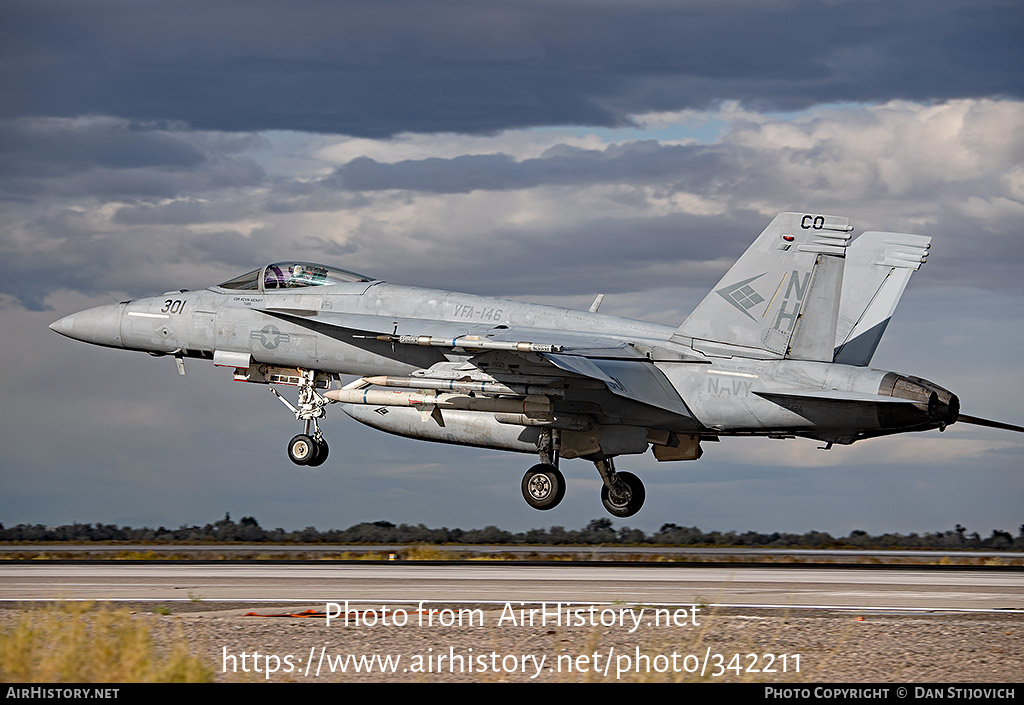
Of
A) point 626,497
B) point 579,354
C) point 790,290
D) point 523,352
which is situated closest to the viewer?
point 523,352

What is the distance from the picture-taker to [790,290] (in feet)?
66.2

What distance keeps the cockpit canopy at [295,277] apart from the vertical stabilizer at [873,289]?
9891 millimetres

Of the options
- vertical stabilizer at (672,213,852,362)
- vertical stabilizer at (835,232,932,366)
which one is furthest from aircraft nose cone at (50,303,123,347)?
vertical stabilizer at (835,232,932,366)

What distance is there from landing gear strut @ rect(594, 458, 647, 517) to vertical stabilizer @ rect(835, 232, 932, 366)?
16.4ft

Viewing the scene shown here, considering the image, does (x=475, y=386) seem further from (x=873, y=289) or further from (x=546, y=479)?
(x=873, y=289)

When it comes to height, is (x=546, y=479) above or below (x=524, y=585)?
above

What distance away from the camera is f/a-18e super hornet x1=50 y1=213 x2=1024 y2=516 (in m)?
19.9

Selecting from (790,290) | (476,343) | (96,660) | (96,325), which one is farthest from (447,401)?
(96,660)

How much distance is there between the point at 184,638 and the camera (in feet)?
35.1

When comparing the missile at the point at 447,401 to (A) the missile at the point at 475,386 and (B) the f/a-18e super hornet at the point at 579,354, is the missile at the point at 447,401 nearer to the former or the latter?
(B) the f/a-18e super hornet at the point at 579,354

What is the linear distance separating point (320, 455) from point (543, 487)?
4493 mm

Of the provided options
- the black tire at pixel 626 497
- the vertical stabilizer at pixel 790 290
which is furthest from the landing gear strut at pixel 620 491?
the vertical stabilizer at pixel 790 290
